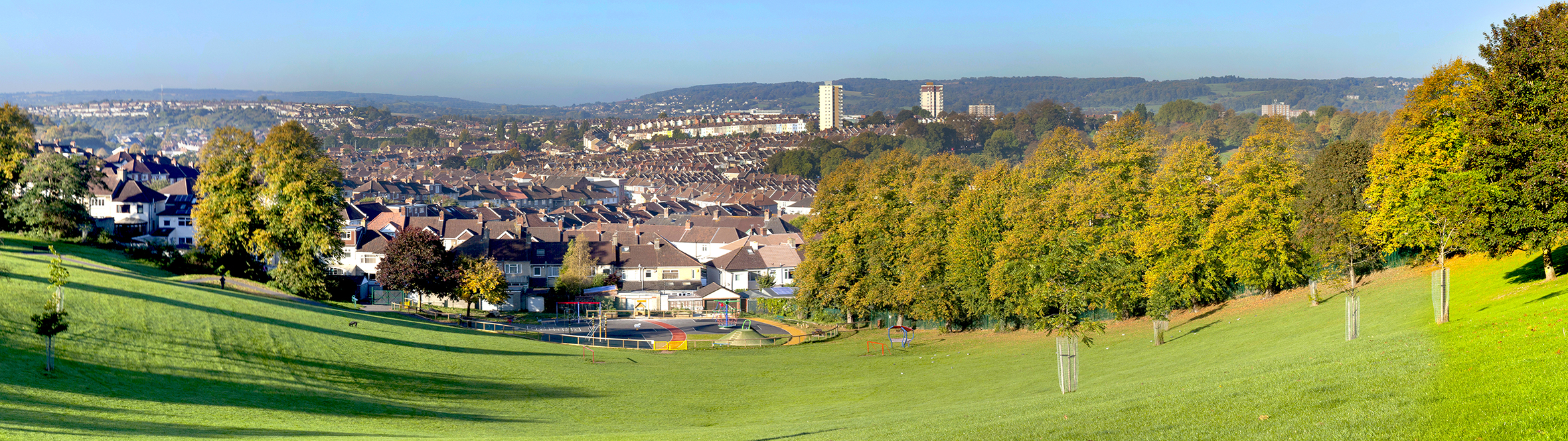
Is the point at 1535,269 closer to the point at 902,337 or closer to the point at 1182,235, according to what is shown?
the point at 1182,235

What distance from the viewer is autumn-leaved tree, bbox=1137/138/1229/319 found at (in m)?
37.2

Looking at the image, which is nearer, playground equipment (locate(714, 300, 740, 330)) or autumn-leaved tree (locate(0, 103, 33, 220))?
autumn-leaved tree (locate(0, 103, 33, 220))

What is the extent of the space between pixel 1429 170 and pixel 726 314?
34.7 meters

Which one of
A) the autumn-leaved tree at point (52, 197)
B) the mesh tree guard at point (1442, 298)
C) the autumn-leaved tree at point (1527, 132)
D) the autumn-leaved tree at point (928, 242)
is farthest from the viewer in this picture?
the autumn-leaved tree at point (52, 197)

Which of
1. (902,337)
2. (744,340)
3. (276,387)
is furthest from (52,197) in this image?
(902,337)

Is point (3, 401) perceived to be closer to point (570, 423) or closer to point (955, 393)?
point (570, 423)

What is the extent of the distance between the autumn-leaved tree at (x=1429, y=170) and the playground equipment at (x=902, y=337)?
715 inches

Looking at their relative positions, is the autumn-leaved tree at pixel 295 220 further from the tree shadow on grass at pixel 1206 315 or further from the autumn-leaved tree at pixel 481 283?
the tree shadow on grass at pixel 1206 315

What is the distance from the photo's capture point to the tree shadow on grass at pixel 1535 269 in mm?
25797

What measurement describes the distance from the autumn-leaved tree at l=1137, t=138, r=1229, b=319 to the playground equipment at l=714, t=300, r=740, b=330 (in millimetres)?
22312

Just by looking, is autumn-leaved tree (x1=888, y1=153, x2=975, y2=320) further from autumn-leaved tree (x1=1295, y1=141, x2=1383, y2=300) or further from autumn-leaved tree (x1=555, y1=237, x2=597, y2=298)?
autumn-leaved tree (x1=555, y1=237, x2=597, y2=298)

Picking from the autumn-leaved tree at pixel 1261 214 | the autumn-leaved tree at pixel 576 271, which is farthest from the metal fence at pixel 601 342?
the autumn-leaved tree at pixel 1261 214

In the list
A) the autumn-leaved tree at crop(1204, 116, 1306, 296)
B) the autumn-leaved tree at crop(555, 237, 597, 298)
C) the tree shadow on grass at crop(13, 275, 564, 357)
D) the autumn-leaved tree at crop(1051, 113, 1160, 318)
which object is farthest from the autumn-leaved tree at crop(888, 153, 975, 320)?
the autumn-leaved tree at crop(555, 237, 597, 298)

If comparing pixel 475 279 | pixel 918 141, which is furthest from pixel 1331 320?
pixel 918 141
